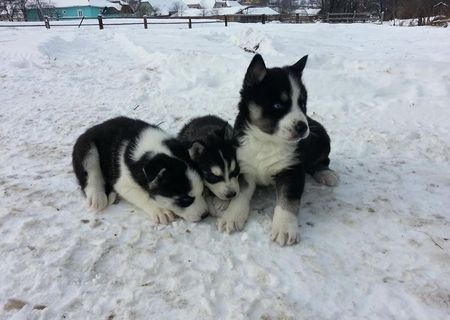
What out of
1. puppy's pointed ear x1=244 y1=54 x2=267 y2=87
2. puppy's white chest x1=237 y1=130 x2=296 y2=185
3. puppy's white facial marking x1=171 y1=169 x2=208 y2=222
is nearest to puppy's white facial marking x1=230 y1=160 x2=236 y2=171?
puppy's white chest x1=237 y1=130 x2=296 y2=185

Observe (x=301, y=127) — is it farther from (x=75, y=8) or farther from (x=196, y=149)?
(x=75, y=8)

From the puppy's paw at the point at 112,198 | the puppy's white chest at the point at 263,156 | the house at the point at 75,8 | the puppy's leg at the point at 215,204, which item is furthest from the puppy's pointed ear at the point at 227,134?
the house at the point at 75,8

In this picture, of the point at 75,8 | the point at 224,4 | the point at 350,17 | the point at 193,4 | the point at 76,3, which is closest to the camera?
the point at 350,17

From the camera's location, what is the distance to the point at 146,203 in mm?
4035

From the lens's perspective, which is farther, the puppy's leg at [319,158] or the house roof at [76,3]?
the house roof at [76,3]

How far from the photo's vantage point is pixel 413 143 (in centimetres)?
586

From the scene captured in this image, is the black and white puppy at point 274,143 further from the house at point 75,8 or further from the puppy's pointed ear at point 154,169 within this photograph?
the house at point 75,8

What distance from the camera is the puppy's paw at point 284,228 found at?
3.52m

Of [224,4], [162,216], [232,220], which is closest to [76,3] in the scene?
[224,4]

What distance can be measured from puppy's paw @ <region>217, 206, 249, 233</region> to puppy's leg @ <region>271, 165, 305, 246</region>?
11.4 inches

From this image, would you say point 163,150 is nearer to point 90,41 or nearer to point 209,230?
point 209,230

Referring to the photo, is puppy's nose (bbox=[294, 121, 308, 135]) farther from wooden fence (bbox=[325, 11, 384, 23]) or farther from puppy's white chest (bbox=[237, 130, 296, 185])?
wooden fence (bbox=[325, 11, 384, 23])

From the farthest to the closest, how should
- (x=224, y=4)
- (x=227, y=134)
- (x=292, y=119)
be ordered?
(x=224, y=4) → (x=227, y=134) → (x=292, y=119)

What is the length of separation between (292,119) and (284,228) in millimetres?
956
